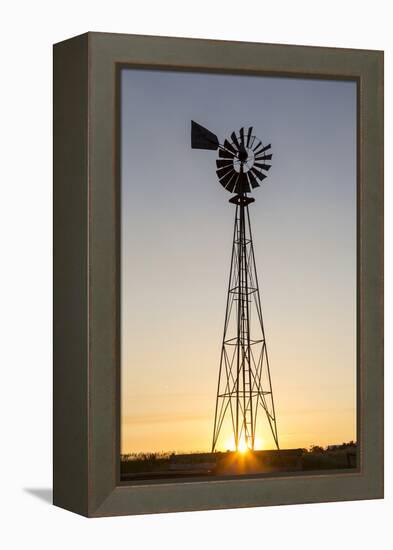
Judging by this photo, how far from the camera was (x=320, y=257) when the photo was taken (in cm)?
1068

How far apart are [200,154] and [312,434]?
6.01 ft

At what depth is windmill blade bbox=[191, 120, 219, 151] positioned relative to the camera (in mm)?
10336

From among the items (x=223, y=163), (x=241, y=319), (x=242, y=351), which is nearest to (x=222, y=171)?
(x=223, y=163)

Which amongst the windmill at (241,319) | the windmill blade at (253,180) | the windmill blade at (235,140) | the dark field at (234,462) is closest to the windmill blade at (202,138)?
the windmill at (241,319)

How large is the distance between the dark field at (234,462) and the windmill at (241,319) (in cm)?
9

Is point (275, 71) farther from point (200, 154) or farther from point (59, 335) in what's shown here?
point (59, 335)

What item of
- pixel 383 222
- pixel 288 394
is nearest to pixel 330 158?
pixel 383 222

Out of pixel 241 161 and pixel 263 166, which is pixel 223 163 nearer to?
pixel 241 161

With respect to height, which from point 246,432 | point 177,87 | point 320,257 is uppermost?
point 177,87

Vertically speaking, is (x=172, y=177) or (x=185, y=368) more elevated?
(x=172, y=177)

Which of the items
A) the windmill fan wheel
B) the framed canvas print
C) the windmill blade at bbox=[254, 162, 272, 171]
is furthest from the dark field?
the windmill blade at bbox=[254, 162, 272, 171]

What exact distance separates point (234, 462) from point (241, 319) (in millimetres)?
849

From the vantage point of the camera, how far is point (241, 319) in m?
10.5

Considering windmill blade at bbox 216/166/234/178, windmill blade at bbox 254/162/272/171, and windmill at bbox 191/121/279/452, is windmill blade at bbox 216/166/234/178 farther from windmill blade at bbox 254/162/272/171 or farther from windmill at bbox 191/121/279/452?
windmill blade at bbox 254/162/272/171
